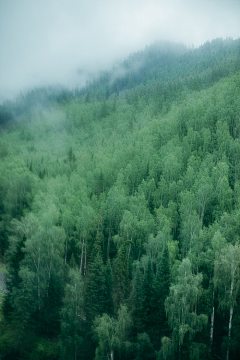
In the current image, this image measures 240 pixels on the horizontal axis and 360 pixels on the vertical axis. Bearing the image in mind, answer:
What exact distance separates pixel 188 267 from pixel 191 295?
3.26 metres

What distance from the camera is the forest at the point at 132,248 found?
3009 cm

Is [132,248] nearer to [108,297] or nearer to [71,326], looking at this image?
[108,297]

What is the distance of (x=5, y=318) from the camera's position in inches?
1468

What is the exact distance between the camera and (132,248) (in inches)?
1925

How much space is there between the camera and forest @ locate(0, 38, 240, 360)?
30094 mm

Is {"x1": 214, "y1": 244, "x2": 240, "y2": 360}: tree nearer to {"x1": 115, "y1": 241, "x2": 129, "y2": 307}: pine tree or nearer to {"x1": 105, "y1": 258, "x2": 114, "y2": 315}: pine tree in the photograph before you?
{"x1": 105, "y1": 258, "x2": 114, "y2": 315}: pine tree

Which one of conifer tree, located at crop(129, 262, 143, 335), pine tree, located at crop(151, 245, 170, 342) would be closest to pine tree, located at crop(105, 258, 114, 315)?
conifer tree, located at crop(129, 262, 143, 335)

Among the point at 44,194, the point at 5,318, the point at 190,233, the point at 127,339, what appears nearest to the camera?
the point at 127,339

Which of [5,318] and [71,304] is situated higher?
[71,304]

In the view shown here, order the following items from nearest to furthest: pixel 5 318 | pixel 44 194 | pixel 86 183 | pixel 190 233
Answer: pixel 5 318 < pixel 190 233 < pixel 44 194 < pixel 86 183

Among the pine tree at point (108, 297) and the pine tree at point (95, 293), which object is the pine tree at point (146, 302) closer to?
the pine tree at point (108, 297)

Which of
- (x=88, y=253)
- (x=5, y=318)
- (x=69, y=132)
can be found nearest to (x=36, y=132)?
(x=69, y=132)

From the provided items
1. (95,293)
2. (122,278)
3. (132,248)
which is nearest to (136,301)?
(122,278)

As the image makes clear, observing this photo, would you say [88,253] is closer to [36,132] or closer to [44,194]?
[44,194]
